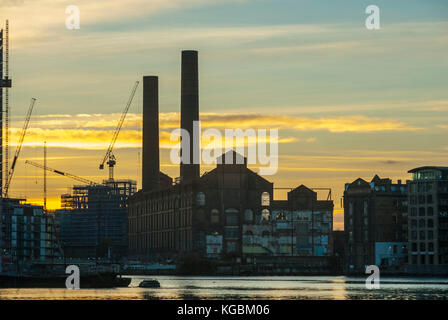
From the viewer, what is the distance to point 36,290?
146 m

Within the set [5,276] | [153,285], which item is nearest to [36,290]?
[5,276]
